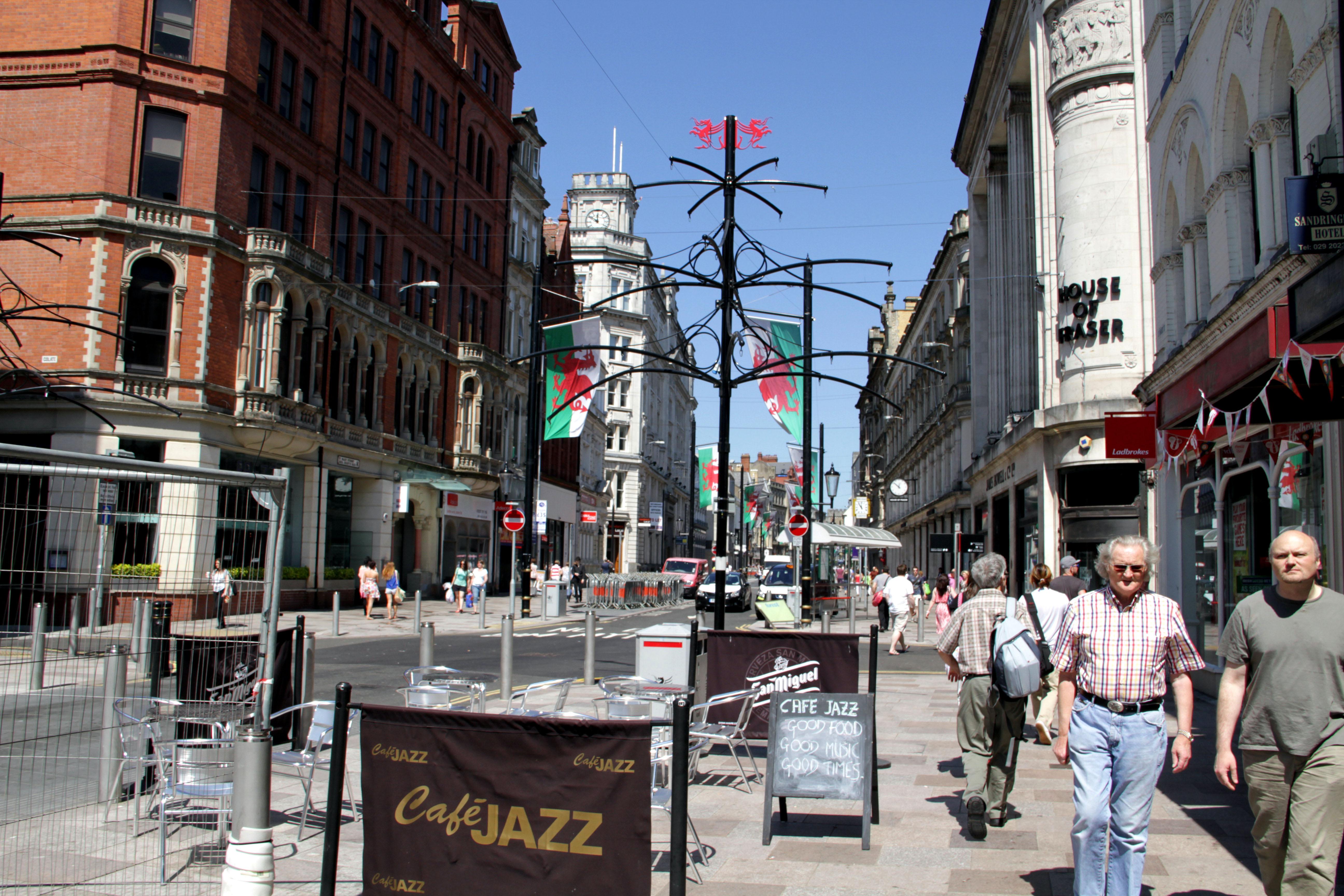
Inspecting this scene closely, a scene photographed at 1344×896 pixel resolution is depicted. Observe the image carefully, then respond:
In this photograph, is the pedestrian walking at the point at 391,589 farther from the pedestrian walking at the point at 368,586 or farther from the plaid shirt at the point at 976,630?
the plaid shirt at the point at 976,630

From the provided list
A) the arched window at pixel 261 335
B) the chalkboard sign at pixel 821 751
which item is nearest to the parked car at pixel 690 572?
the arched window at pixel 261 335

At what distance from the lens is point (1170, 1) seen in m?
17.6

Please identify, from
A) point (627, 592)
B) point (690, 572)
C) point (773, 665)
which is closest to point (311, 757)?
point (773, 665)

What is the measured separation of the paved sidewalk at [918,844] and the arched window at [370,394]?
31.0 m

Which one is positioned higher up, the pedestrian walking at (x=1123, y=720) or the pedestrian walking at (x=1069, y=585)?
the pedestrian walking at (x=1069, y=585)

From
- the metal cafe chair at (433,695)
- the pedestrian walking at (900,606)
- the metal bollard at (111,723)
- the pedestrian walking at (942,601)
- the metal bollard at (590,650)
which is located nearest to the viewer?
the metal bollard at (111,723)

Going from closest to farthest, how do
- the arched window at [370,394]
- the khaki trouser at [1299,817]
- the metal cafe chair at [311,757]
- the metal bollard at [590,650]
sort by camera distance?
the khaki trouser at [1299,817] → the metal cafe chair at [311,757] → the metal bollard at [590,650] → the arched window at [370,394]

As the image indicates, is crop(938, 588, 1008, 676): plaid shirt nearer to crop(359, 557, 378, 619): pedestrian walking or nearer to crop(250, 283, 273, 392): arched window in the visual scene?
crop(250, 283, 273, 392): arched window

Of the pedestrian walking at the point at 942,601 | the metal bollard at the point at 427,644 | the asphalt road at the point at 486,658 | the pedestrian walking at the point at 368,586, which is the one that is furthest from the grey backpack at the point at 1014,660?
the pedestrian walking at the point at 368,586

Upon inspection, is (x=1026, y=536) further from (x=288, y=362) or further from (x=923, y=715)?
(x=288, y=362)

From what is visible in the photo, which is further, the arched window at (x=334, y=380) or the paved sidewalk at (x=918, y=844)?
the arched window at (x=334, y=380)

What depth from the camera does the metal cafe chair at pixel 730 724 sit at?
25.8ft

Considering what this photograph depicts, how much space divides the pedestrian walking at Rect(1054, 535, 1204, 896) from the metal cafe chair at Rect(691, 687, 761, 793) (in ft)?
9.18

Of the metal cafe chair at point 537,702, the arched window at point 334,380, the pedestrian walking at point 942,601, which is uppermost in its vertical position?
the arched window at point 334,380
